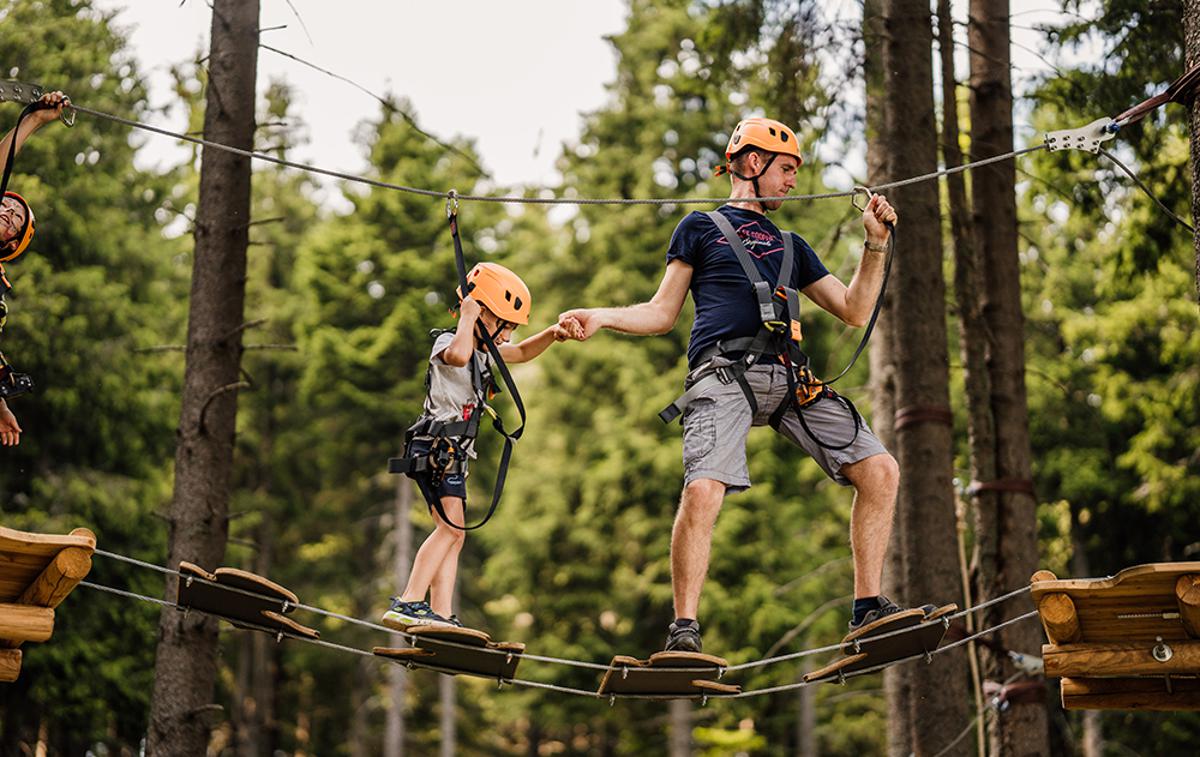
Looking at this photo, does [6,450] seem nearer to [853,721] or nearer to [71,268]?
[71,268]

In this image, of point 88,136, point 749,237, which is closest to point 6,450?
point 88,136

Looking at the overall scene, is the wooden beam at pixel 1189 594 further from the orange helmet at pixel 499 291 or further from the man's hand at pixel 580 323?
the orange helmet at pixel 499 291

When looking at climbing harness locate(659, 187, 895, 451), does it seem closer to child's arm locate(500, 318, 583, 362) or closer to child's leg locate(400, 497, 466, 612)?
child's arm locate(500, 318, 583, 362)

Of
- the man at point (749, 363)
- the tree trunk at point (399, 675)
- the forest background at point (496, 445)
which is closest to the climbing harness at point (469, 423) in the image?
the man at point (749, 363)

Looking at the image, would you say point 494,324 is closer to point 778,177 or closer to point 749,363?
point 749,363

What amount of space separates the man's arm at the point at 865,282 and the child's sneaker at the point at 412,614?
2401 mm

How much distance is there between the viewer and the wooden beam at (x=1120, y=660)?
18.7ft

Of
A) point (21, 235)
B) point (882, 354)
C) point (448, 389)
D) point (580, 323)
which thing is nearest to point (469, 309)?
point (448, 389)

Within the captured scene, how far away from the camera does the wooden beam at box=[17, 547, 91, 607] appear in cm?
559

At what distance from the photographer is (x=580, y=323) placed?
6.24m

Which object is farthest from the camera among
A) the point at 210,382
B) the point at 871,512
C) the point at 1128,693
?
→ the point at 210,382

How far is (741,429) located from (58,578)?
120 inches

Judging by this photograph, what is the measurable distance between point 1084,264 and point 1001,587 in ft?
55.8

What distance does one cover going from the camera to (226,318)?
8758 millimetres
